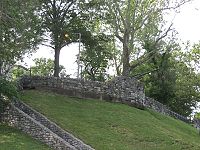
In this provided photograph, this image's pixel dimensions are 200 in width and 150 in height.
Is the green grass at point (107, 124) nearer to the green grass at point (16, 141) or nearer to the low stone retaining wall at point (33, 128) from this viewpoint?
the low stone retaining wall at point (33, 128)

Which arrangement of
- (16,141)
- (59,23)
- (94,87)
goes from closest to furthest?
(16,141) → (94,87) → (59,23)

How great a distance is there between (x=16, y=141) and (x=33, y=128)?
1728 mm

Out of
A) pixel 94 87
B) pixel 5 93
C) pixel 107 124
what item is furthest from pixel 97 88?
pixel 5 93

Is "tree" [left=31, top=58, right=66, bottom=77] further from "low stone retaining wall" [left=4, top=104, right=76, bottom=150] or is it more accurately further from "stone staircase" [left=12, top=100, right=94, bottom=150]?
"low stone retaining wall" [left=4, top=104, right=76, bottom=150]

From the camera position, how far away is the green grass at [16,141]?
2077cm

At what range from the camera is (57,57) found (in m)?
43.8

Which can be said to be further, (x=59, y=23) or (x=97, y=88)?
(x=59, y=23)

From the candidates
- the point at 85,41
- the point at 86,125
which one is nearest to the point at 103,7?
the point at 85,41

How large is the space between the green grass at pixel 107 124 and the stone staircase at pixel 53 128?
67 centimetres

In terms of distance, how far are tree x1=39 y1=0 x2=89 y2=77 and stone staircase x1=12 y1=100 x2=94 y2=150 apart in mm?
16482

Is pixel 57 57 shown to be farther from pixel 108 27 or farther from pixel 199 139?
pixel 199 139

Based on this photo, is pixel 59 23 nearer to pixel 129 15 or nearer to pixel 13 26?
pixel 129 15

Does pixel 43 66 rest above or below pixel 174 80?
above

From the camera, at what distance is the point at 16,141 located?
850 inches
